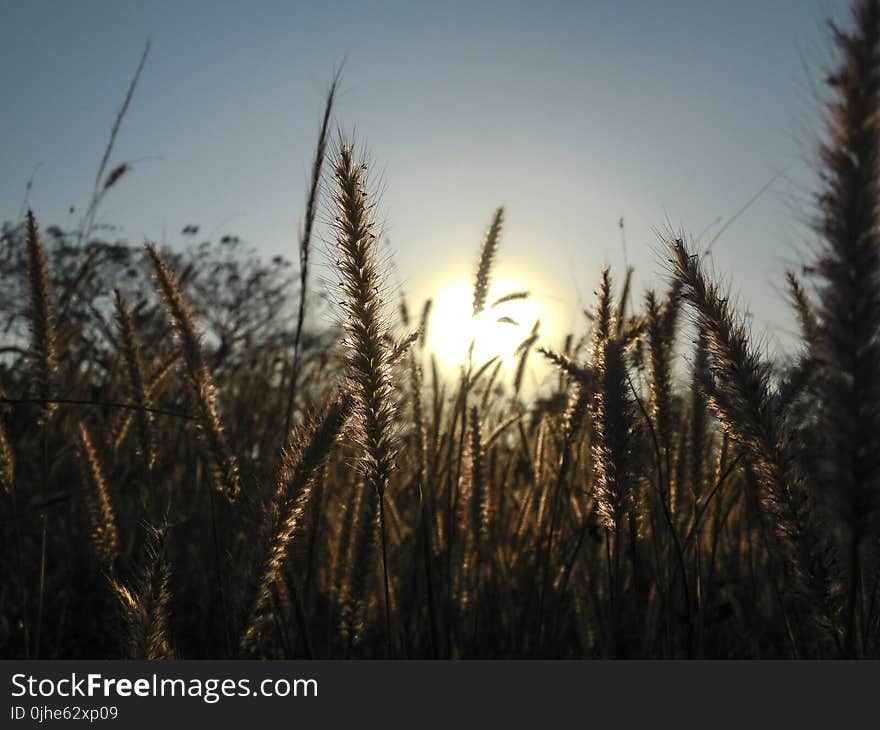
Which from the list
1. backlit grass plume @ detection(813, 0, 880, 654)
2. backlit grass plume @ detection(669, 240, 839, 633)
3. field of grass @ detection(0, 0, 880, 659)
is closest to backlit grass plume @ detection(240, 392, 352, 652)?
field of grass @ detection(0, 0, 880, 659)

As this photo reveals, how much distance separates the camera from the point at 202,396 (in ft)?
6.22

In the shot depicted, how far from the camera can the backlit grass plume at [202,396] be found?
6.14ft

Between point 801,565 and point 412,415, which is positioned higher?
point 412,415

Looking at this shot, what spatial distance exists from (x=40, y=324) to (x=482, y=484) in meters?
1.45

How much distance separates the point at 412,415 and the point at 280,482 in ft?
4.08

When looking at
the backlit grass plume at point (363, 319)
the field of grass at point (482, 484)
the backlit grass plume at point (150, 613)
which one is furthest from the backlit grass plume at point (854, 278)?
the backlit grass plume at point (150, 613)

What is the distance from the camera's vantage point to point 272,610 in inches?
75.8

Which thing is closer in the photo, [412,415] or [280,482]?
[280,482]

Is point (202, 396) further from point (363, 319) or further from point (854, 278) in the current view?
point (854, 278)

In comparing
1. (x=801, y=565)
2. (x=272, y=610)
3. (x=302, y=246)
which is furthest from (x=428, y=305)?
(x=801, y=565)

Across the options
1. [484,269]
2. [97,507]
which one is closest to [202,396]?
[97,507]

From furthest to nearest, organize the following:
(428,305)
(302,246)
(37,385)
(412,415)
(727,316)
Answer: (428,305) < (412,415) < (37,385) < (302,246) < (727,316)
